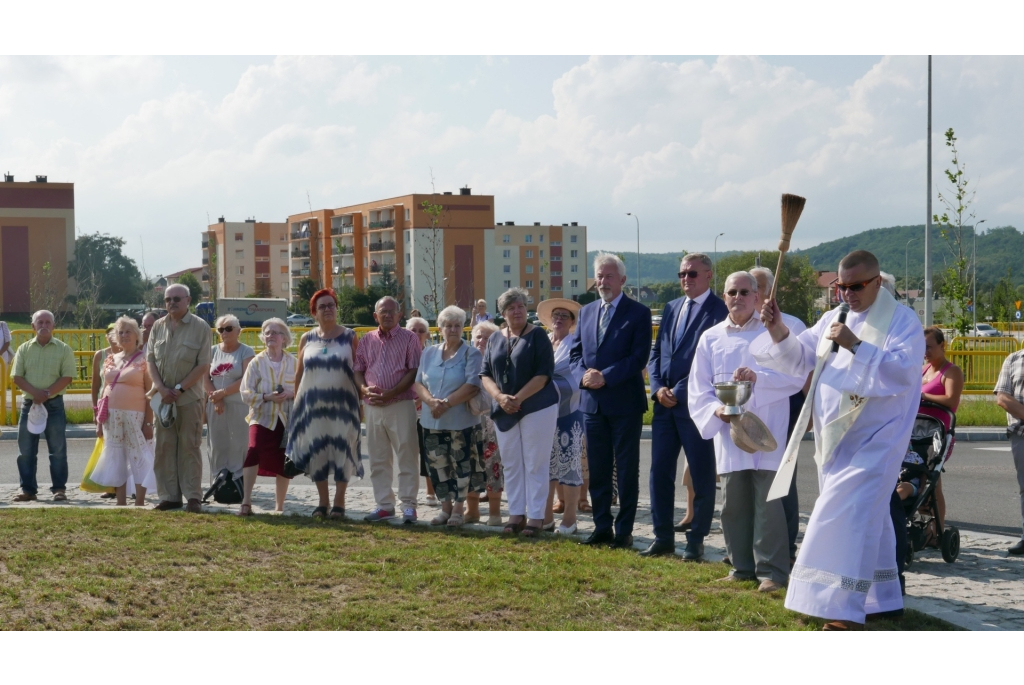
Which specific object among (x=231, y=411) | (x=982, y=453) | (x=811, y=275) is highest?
(x=811, y=275)

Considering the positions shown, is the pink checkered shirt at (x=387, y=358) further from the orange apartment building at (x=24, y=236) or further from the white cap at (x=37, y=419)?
the orange apartment building at (x=24, y=236)

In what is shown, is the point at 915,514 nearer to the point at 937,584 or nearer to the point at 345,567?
the point at 937,584

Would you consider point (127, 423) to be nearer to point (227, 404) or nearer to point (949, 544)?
point (227, 404)

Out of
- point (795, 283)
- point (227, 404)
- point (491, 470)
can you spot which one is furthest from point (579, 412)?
point (795, 283)

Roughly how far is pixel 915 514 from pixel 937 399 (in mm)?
908

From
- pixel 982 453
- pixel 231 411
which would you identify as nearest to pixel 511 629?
pixel 231 411

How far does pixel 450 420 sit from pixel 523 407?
0.74 m

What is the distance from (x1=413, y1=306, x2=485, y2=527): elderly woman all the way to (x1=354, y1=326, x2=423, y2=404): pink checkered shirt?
21cm

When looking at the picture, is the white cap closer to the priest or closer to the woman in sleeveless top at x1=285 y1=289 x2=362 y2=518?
the woman in sleeveless top at x1=285 y1=289 x2=362 y2=518

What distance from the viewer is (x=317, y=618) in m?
5.93

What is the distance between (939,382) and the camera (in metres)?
8.39

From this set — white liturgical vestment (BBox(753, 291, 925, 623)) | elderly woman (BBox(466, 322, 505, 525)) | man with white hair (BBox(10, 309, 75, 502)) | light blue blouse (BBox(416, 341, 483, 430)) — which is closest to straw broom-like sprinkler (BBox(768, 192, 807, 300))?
white liturgical vestment (BBox(753, 291, 925, 623))

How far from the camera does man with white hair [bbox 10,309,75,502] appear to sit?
10.7 meters

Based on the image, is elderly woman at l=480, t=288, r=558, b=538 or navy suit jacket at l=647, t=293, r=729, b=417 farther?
elderly woman at l=480, t=288, r=558, b=538
